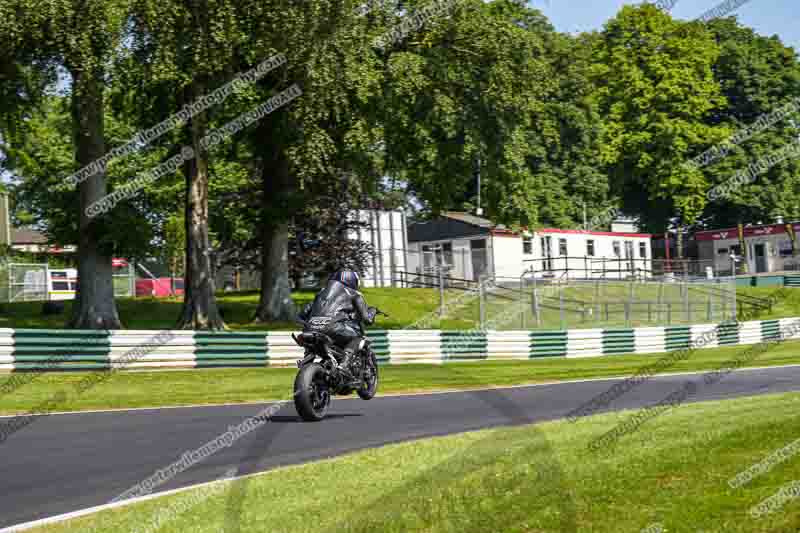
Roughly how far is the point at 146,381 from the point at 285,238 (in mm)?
12893

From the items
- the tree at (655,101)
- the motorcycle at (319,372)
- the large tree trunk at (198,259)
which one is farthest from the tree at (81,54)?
the tree at (655,101)

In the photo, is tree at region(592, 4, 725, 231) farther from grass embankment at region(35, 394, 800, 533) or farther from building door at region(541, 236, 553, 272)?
grass embankment at region(35, 394, 800, 533)

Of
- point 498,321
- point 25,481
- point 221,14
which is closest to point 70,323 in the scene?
point 221,14

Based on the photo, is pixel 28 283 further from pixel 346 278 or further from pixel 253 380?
pixel 346 278

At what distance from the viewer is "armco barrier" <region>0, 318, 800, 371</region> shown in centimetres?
2123

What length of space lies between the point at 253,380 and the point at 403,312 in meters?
17.7

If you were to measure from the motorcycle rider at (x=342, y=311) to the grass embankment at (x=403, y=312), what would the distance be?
56.9 ft

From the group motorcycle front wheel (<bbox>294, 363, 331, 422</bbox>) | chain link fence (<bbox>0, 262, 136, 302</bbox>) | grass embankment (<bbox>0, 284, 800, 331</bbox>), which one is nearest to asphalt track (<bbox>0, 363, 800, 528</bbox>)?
motorcycle front wheel (<bbox>294, 363, 331, 422</bbox>)

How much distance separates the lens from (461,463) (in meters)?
8.61

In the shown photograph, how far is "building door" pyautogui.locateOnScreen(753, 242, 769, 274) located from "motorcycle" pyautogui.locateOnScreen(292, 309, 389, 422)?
59.7m

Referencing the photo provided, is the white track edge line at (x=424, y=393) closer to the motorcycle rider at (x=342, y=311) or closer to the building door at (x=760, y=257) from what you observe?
the motorcycle rider at (x=342, y=311)

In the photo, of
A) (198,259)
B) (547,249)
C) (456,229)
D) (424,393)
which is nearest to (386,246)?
(456,229)

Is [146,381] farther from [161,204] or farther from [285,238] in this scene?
[161,204]

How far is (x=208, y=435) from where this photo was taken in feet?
38.1
